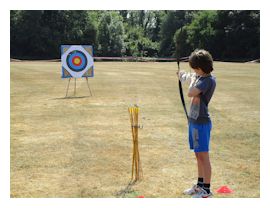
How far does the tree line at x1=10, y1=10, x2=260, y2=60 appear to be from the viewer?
46844mm

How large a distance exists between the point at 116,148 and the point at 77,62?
26.7ft

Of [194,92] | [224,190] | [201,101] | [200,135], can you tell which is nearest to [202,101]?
[201,101]

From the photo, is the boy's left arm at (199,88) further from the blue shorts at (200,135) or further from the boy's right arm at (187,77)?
the blue shorts at (200,135)

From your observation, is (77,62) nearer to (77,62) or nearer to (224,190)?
(77,62)

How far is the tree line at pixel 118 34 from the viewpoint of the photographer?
46.8 meters

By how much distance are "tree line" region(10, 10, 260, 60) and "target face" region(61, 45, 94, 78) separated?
29.8m

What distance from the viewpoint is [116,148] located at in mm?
6762

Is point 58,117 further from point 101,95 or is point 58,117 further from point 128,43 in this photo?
point 128,43

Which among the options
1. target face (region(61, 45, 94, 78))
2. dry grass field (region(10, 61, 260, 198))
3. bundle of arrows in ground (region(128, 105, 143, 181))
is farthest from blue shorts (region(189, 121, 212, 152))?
target face (region(61, 45, 94, 78))

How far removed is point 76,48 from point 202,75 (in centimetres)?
1031

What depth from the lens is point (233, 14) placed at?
4716cm

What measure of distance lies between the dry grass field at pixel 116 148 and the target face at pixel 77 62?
1.60 metres

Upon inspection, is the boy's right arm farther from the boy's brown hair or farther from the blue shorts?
the blue shorts
